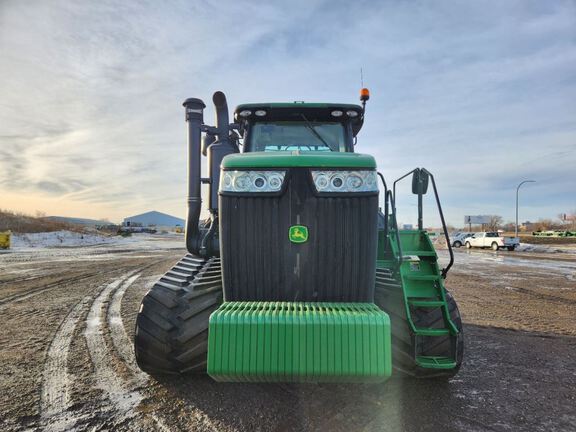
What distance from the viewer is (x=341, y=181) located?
281 centimetres

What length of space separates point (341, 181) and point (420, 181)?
1445 millimetres

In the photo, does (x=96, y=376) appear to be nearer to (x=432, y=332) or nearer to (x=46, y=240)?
(x=432, y=332)

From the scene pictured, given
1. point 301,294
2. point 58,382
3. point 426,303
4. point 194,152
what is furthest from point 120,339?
point 426,303

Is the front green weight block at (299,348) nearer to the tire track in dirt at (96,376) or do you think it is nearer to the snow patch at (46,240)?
the tire track in dirt at (96,376)

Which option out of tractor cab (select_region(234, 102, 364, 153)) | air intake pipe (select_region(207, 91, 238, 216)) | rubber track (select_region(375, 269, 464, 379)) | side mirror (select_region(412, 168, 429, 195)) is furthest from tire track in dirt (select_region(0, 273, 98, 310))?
side mirror (select_region(412, 168, 429, 195))

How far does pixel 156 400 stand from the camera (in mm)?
3014

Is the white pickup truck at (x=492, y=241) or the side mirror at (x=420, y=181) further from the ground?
the side mirror at (x=420, y=181)

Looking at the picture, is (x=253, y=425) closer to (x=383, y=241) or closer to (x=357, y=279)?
(x=357, y=279)

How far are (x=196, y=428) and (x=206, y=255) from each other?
6.28 ft

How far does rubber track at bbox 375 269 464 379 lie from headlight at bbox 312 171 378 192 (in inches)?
40.2

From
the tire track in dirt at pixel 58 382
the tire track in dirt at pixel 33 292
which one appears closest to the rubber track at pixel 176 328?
the tire track in dirt at pixel 58 382

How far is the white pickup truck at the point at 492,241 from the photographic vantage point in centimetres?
2936

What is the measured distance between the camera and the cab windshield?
13.2ft

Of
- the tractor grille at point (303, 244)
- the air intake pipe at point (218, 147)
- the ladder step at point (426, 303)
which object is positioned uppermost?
the air intake pipe at point (218, 147)
